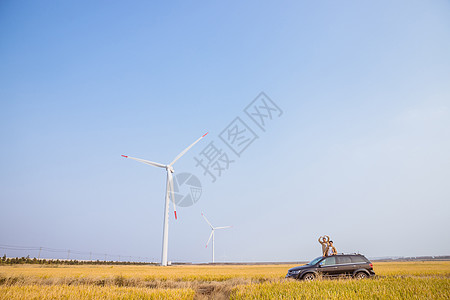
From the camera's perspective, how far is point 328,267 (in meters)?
20.6

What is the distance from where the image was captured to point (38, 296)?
1317 cm

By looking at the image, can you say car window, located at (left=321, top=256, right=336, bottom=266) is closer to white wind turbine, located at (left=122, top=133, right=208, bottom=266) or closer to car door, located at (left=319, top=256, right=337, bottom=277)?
car door, located at (left=319, top=256, right=337, bottom=277)

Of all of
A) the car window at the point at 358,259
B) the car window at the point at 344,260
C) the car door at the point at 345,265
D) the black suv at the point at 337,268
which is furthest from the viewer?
the car window at the point at 358,259

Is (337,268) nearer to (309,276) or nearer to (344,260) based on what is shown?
(344,260)

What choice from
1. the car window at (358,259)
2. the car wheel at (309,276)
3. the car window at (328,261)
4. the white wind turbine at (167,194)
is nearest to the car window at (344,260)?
the car window at (358,259)

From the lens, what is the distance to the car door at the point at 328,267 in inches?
805

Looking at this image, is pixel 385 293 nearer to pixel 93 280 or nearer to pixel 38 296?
pixel 38 296

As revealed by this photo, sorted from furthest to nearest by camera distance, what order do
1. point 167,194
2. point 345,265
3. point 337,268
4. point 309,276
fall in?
point 167,194
point 345,265
point 337,268
point 309,276

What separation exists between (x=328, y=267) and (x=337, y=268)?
0.67 metres

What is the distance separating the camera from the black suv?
20391mm

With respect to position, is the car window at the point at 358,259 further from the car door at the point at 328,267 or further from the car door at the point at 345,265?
the car door at the point at 328,267

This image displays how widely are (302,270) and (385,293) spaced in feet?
27.6

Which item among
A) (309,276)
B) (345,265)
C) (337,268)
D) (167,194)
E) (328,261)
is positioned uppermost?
(167,194)

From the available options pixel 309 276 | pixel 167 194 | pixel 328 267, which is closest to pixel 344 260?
pixel 328 267
